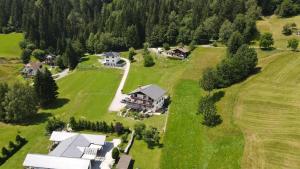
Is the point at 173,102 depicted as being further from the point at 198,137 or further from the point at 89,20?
the point at 89,20

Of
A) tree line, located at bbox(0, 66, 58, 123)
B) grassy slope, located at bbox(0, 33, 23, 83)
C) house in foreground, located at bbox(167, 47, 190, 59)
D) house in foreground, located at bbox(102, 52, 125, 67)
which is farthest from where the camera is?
grassy slope, located at bbox(0, 33, 23, 83)

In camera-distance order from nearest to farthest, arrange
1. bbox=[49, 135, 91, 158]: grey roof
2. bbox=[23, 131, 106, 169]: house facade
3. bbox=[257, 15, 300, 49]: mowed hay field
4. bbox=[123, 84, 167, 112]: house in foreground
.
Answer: bbox=[23, 131, 106, 169]: house facade → bbox=[49, 135, 91, 158]: grey roof → bbox=[123, 84, 167, 112]: house in foreground → bbox=[257, 15, 300, 49]: mowed hay field

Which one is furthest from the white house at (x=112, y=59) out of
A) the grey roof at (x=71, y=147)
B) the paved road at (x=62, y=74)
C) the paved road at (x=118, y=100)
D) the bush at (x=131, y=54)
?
the grey roof at (x=71, y=147)

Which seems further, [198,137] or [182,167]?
[198,137]

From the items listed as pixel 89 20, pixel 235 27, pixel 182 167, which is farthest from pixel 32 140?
pixel 89 20

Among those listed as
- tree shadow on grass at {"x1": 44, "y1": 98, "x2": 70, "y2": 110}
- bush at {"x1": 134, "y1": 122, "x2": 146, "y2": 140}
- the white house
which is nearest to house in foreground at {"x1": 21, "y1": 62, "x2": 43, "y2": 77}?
the white house

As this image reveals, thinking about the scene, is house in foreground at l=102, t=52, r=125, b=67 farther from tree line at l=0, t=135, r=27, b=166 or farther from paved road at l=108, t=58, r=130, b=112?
tree line at l=0, t=135, r=27, b=166
